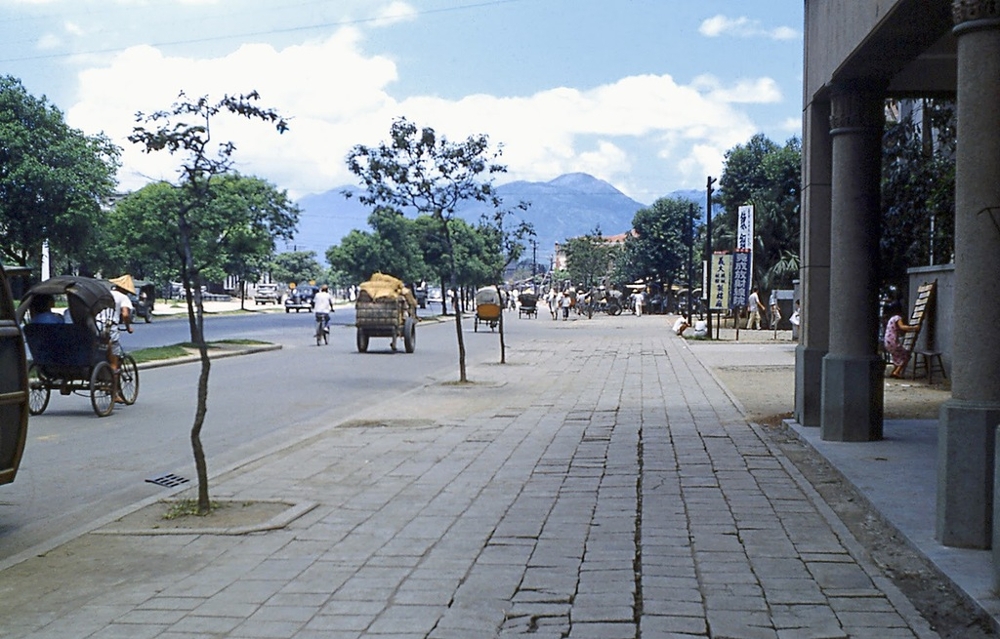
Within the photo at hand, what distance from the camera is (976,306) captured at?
650 centimetres

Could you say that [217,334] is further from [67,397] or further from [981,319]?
[981,319]

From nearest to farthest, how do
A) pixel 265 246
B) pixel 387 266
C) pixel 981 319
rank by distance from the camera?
pixel 981 319
pixel 265 246
pixel 387 266

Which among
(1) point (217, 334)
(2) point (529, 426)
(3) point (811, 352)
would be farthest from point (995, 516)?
(1) point (217, 334)

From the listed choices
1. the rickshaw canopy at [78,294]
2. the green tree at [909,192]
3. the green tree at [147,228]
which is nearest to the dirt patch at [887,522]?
the green tree at [909,192]

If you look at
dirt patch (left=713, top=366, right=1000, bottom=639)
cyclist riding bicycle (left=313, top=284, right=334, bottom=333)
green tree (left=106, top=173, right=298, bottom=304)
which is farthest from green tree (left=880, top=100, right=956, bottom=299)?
cyclist riding bicycle (left=313, top=284, right=334, bottom=333)

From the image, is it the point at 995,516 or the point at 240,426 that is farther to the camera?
the point at 240,426

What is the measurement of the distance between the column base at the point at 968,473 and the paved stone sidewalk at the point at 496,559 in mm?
575

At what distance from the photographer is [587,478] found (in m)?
9.26

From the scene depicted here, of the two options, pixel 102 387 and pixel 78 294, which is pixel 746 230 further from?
pixel 78 294

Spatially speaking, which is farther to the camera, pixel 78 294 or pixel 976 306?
pixel 78 294

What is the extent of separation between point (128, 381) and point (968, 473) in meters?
12.0

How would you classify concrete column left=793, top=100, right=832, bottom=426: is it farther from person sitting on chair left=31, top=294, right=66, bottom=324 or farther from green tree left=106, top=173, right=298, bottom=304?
green tree left=106, top=173, right=298, bottom=304

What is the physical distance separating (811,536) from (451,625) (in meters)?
2.90

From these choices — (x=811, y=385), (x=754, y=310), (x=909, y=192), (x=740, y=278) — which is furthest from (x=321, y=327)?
(x=811, y=385)
